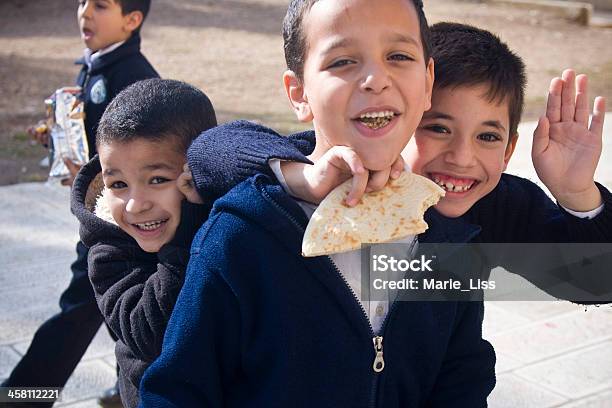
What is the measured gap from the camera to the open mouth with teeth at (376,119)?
5.26ft

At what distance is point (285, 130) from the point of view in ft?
26.6

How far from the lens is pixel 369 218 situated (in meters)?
1.60

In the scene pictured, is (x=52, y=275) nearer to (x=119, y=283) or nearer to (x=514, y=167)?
(x=119, y=283)

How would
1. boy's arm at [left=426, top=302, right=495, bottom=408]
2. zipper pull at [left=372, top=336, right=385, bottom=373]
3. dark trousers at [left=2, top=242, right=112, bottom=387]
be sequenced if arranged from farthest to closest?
1. dark trousers at [left=2, top=242, right=112, bottom=387]
2. boy's arm at [left=426, top=302, right=495, bottom=408]
3. zipper pull at [left=372, top=336, right=385, bottom=373]

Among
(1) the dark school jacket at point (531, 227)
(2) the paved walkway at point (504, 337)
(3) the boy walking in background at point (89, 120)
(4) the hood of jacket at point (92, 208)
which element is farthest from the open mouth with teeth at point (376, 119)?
(2) the paved walkway at point (504, 337)

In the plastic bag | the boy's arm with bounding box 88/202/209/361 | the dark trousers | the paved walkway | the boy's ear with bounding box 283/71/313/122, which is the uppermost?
the boy's ear with bounding box 283/71/313/122

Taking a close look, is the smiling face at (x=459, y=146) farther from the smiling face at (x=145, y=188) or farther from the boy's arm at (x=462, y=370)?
the smiling face at (x=145, y=188)

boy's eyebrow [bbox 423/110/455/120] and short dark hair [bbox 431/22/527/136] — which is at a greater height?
short dark hair [bbox 431/22/527/136]

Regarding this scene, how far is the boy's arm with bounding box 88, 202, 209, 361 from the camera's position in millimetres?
1886

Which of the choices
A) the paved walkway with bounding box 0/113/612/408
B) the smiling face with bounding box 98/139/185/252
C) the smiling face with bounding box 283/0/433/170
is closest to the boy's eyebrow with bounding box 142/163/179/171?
the smiling face with bounding box 98/139/185/252

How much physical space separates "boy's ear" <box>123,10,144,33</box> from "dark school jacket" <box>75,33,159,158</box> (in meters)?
0.11

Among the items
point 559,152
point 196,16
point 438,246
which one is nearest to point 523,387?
point 559,152

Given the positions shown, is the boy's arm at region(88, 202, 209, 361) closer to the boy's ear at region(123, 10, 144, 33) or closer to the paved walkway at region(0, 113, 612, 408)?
the paved walkway at region(0, 113, 612, 408)

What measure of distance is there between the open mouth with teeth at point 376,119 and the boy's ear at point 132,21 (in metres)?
2.34
